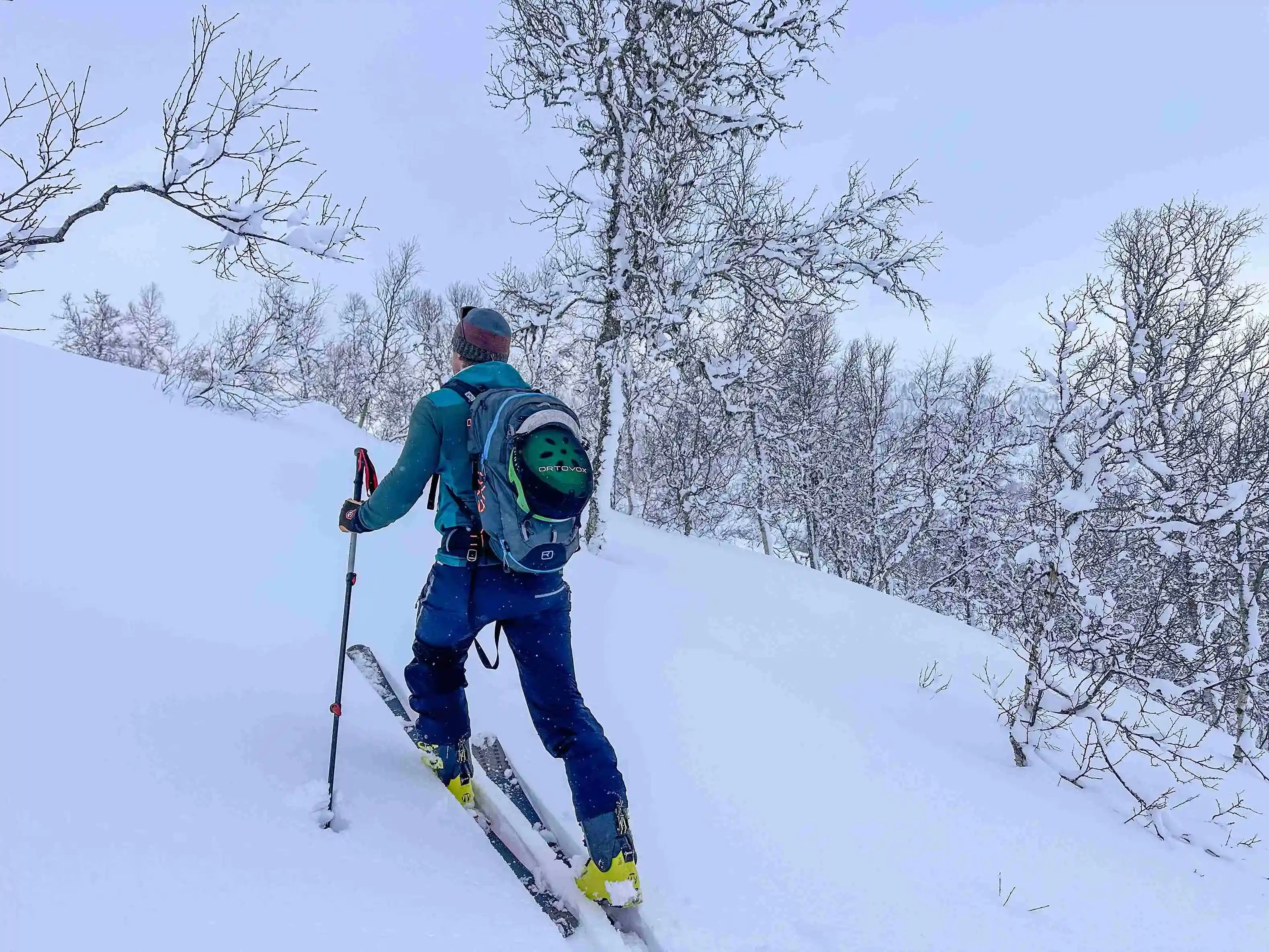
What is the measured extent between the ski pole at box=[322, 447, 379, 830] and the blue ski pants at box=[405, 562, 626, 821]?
0.34 m

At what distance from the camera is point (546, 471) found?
7.84ft

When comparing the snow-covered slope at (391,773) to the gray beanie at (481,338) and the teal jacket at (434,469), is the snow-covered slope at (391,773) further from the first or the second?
the gray beanie at (481,338)

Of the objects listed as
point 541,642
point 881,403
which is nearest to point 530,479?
point 541,642

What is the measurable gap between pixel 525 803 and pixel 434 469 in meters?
1.63

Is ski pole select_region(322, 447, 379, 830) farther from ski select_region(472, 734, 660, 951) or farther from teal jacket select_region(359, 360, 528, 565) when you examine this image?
ski select_region(472, 734, 660, 951)

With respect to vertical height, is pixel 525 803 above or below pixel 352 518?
below

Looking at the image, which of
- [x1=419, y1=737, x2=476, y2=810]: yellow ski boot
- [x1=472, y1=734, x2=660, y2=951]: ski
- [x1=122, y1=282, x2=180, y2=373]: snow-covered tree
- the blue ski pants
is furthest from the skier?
[x1=122, y1=282, x2=180, y2=373]: snow-covered tree

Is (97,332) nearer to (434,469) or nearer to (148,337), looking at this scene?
(148,337)

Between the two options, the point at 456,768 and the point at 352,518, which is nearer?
the point at 352,518

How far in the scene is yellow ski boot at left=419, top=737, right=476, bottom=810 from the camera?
2834 millimetres

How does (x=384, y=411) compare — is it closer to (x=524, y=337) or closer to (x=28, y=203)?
(x=524, y=337)

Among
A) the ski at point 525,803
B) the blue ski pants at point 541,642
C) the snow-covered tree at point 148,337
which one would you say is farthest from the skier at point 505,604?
the snow-covered tree at point 148,337

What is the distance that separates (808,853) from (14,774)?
3.02 m

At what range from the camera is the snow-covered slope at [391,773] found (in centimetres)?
195
